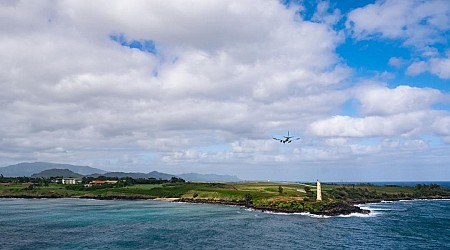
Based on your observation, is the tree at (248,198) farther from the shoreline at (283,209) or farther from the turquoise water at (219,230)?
the turquoise water at (219,230)

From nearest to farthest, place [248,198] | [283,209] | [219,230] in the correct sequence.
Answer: [219,230]
[283,209]
[248,198]

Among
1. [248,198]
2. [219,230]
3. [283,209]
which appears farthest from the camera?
[248,198]

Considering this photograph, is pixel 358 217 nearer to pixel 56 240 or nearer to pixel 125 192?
pixel 56 240

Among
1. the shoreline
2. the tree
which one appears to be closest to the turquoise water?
the shoreline

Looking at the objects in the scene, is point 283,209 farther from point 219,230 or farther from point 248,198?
point 219,230

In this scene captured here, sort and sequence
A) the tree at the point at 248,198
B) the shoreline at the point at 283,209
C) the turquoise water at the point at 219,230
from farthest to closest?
the tree at the point at 248,198 → the shoreline at the point at 283,209 → the turquoise water at the point at 219,230

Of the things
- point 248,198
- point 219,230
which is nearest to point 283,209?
point 248,198

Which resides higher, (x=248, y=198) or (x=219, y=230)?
(x=248, y=198)

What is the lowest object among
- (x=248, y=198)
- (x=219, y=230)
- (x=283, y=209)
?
(x=219, y=230)

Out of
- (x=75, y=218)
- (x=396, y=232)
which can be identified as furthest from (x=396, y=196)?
(x=75, y=218)

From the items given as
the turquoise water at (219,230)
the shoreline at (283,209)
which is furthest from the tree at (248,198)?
the turquoise water at (219,230)
